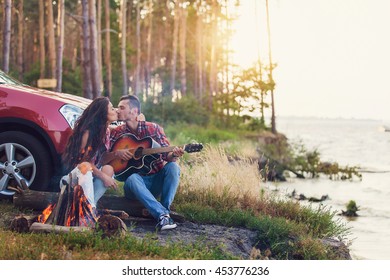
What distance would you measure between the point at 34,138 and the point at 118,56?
19310 mm

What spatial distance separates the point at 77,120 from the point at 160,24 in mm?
29515

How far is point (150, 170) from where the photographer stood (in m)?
6.12

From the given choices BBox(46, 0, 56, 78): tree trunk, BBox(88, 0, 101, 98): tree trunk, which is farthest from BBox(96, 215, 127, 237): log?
BBox(46, 0, 56, 78): tree trunk

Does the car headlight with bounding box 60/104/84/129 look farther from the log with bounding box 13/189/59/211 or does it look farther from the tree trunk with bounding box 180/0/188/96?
the tree trunk with bounding box 180/0/188/96

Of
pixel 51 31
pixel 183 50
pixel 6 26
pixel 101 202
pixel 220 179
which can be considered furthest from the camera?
pixel 183 50

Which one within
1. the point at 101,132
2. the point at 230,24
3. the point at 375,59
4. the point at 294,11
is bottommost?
the point at 101,132

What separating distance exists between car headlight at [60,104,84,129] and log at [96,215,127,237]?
3.31 feet

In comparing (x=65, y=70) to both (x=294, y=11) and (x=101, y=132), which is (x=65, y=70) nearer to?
(x=294, y=11)

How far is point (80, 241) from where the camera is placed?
540cm

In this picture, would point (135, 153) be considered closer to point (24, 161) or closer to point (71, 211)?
point (71, 211)

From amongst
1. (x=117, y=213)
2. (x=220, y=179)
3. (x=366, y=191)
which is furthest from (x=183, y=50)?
(x=117, y=213)

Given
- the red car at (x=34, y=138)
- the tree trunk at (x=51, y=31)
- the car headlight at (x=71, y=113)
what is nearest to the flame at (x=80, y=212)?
the red car at (x=34, y=138)

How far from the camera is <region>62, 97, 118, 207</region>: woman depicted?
19.6ft
